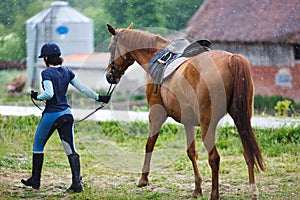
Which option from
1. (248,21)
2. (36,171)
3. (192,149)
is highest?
(248,21)

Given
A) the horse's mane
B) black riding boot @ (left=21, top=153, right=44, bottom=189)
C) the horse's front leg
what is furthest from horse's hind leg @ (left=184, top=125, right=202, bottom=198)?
black riding boot @ (left=21, top=153, right=44, bottom=189)

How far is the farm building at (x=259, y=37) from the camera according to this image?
16.8 meters

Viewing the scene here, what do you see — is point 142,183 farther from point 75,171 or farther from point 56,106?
point 56,106

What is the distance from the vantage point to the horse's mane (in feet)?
22.0

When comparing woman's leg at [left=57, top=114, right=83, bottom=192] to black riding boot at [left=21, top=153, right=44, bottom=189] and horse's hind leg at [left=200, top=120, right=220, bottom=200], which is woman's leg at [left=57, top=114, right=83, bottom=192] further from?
horse's hind leg at [left=200, top=120, right=220, bottom=200]

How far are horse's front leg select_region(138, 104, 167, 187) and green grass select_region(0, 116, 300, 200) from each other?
0.37ft

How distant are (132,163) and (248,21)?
1116 centimetres

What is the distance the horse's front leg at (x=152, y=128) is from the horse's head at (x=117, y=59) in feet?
1.93

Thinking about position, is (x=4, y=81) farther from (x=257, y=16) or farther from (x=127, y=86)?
(x=257, y=16)

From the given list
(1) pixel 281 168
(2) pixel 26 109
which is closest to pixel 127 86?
(2) pixel 26 109

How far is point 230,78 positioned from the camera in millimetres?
5605

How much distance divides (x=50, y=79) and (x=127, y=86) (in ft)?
43.8

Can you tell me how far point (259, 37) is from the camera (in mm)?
17688

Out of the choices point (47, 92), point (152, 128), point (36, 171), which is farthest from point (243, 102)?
point (36, 171)
